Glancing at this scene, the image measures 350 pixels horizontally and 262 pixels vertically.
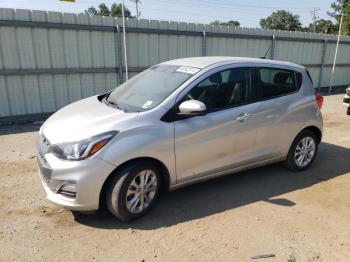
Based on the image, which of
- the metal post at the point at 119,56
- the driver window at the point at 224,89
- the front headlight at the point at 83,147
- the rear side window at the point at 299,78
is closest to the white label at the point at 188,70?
the driver window at the point at 224,89

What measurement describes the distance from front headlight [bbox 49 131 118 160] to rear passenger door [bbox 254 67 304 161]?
2137 mm

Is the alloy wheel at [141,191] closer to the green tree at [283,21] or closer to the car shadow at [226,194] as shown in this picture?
the car shadow at [226,194]

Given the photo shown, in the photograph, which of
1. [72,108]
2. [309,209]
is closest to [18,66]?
[72,108]

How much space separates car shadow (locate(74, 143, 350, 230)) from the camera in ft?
12.0

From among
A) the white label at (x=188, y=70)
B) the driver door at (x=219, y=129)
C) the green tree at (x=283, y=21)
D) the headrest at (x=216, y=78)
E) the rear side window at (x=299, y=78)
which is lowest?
the driver door at (x=219, y=129)

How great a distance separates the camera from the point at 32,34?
7.87 m

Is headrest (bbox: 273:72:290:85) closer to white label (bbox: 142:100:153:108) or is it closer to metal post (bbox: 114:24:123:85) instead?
white label (bbox: 142:100:153:108)

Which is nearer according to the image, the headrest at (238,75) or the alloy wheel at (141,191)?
the alloy wheel at (141,191)

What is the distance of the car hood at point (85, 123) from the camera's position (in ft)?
10.9

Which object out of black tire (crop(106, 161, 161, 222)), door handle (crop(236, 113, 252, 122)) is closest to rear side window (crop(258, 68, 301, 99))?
door handle (crop(236, 113, 252, 122))

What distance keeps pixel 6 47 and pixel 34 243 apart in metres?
5.98

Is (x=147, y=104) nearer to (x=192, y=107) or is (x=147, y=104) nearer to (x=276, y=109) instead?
(x=192, y=107)

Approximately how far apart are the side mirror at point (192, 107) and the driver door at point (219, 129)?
11cm

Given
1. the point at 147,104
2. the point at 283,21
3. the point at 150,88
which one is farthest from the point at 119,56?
the point at 283,21
